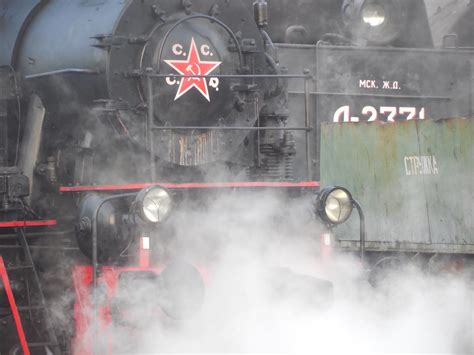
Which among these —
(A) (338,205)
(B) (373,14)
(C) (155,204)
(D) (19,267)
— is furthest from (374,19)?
(D) (19,267)

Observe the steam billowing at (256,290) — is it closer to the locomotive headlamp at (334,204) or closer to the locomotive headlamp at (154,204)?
the locomotive headlamp at (334,204)

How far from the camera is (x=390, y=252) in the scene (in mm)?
8945

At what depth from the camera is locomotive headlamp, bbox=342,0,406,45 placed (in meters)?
8.84

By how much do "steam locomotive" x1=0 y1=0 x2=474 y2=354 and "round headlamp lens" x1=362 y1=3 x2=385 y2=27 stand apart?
2.40 meters

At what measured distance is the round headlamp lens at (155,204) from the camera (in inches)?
209

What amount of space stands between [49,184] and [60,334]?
937 millimetres

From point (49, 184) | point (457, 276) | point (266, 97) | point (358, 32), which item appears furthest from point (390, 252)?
point (49, 184)

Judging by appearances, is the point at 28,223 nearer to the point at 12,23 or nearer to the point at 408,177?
the point at 12,23

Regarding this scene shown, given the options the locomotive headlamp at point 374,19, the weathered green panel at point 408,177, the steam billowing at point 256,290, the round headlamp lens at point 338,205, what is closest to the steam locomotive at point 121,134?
the round headlamp lens at point 338,205

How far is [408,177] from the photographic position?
903cm

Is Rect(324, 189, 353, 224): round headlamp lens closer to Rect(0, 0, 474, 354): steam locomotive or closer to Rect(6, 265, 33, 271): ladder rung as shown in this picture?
Rect(0, 0, 474, 354): steam locomotive

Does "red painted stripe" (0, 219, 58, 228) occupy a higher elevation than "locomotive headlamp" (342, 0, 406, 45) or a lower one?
lower

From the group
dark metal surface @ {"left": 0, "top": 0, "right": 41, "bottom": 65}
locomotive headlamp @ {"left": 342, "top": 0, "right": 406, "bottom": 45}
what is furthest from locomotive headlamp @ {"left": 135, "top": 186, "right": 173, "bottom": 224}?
locomotive headlamp @ {"left": 342, "top": 0, "right": 406, "bottom": 45}

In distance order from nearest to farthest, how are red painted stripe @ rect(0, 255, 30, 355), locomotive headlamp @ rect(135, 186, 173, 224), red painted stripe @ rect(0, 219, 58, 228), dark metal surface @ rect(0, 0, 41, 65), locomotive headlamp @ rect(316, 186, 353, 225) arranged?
locomotive headlamp @ rect(135, 186, 173, 224)
red painted stripe @ rect(0, 255, 30, 355)
red painted stripe @ rect(0, 219, 58, 228)
locomotive headlamp @ rect(316, 186, 353, 225)
dark metal surface @ rect(0, 0, 41, 65)
